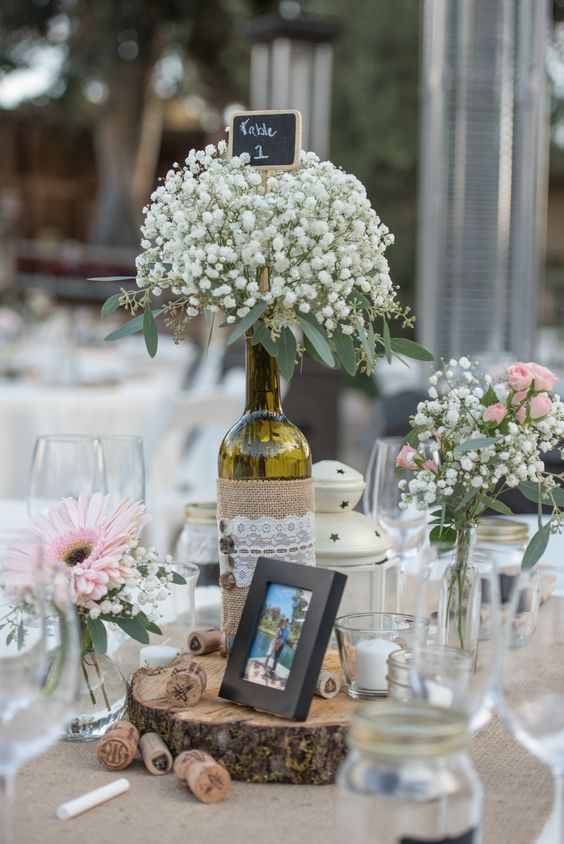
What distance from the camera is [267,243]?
1191 millimetres

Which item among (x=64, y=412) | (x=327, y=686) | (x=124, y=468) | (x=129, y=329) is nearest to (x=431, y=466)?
(x=327, y=686)

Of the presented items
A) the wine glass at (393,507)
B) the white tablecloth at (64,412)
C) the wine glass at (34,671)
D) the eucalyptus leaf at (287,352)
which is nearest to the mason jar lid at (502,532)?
the wine glass at (393,507)

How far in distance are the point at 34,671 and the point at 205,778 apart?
23 centimetres

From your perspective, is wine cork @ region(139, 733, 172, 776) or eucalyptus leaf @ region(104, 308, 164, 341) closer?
wine cork @ region(139, 733, 172, 776)

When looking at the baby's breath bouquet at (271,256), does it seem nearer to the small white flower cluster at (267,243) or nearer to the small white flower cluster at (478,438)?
the small white flower cluster at (267,243)

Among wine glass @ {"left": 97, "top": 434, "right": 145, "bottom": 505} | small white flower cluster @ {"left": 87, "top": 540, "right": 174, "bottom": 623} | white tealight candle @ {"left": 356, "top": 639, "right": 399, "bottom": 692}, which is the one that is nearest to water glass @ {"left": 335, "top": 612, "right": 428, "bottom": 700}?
white tealight candle @ {"left": 356, "top": 639, "right": 399, "bottom": 692}

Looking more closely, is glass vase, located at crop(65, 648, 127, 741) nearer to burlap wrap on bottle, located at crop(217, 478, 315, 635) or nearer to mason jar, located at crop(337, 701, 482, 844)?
burlap wrap on bottle, located at crop(217, 478, 315, 635)

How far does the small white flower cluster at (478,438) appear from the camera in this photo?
4.00 feet

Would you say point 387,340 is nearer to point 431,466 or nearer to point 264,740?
point 431,466

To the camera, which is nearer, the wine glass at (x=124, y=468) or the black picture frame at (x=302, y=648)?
the black picture frame at (x=302, y=648)

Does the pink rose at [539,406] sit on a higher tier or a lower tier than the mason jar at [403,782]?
higher

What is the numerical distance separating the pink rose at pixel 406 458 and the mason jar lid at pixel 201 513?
424 mm

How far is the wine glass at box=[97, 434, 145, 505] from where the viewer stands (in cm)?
170

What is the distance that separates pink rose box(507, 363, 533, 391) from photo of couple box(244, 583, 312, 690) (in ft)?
1.09
